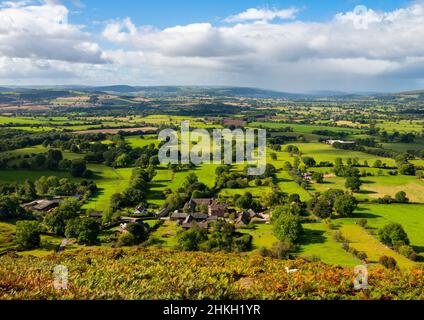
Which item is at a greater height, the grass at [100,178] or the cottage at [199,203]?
the grass at [100,178]

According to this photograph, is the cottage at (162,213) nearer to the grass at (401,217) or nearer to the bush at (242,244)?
the bush at (242,244)

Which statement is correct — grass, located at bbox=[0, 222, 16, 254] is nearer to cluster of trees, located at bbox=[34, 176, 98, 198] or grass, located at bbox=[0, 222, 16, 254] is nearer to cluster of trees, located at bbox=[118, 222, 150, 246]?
cluster of trees, located at bbox=[118, 222, 150, 246]

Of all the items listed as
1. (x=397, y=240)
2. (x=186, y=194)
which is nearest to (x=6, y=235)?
(x=186, y=194)

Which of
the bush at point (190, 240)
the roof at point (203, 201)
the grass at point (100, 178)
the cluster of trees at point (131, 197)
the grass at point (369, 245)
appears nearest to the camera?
the grass at point (369, 245)

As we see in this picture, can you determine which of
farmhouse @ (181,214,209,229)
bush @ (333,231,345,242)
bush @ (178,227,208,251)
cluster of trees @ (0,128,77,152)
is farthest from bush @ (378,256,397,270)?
cluster of trees @ (0,128,77,152)

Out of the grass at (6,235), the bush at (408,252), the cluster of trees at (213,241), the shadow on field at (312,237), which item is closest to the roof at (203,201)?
the cluster of trees at (213,241)
